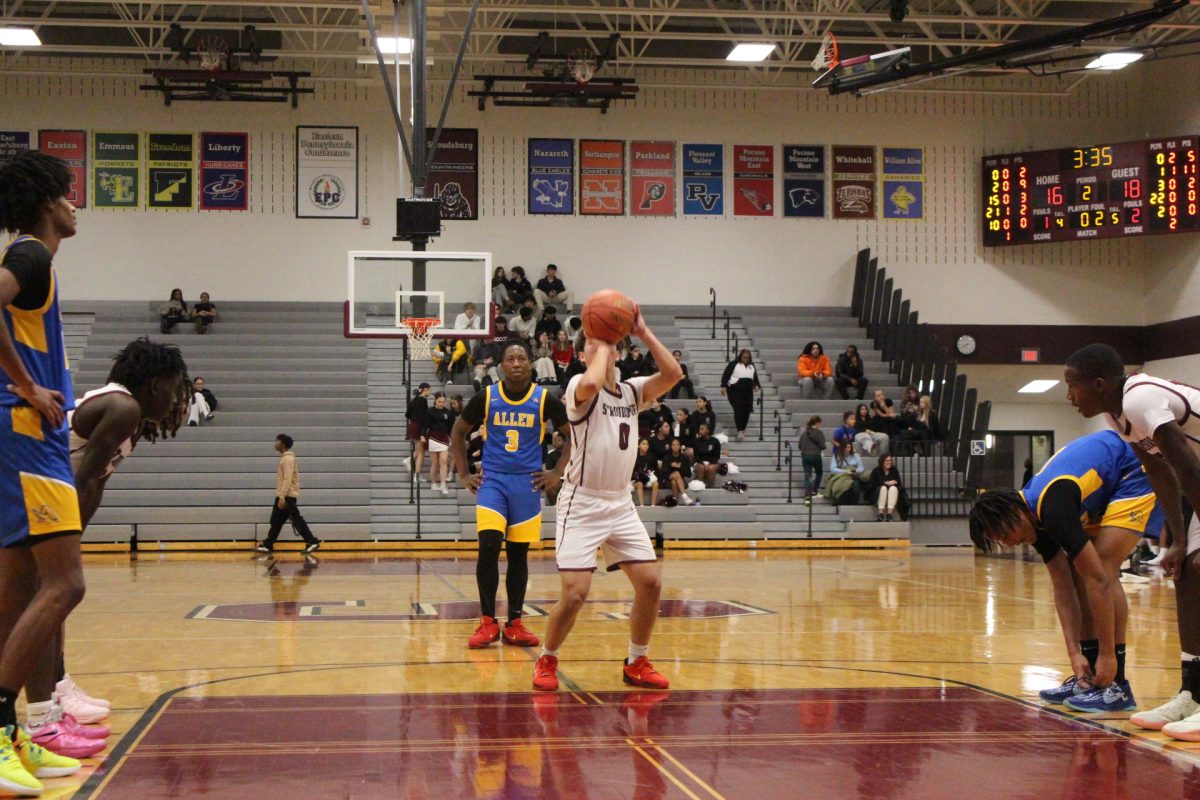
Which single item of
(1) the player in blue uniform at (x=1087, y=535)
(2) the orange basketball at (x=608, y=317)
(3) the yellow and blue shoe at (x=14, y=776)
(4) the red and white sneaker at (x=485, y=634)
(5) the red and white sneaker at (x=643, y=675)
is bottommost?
(4) the red and white sneaker at (x=485, y=634)

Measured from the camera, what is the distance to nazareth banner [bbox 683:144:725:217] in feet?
89.4

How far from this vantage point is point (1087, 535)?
6.16m

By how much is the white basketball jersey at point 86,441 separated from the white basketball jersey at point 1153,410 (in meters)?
4.41

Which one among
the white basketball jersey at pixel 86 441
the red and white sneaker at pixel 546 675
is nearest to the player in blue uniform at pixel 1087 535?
the red and white sneaker at pixel 546 675

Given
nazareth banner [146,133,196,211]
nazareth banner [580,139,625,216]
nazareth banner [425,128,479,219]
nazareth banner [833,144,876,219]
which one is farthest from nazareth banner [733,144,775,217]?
nazareth banner [146,133,196,211]

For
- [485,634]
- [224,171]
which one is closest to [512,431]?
[485,634]

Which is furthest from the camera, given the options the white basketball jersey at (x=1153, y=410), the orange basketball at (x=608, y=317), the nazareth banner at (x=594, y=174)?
the nazareth banner at (x=594, y=174)

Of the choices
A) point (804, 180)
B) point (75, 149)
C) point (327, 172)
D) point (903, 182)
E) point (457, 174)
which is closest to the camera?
point (75, 149)

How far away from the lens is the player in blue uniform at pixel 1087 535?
604 centimetres

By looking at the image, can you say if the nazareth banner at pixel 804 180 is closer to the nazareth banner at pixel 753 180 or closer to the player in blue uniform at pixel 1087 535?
the nazareth banner at pixel 753 180

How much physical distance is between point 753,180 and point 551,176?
176 inches

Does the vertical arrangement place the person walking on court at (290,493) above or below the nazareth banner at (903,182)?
below

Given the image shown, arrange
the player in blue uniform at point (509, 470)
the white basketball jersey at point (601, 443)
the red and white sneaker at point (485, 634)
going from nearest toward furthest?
the white basketball jersey at point (601, 443)
the red and white sneaker at point (485, 634)
the player in blue uniform at point (509, 470)

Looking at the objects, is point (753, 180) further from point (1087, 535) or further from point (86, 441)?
point (86, 441)
